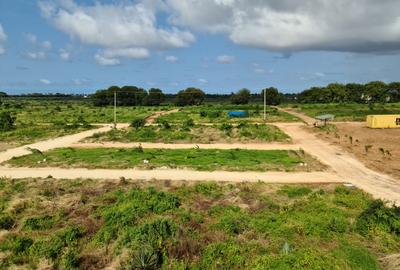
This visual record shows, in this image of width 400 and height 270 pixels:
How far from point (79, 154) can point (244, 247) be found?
17245 mm

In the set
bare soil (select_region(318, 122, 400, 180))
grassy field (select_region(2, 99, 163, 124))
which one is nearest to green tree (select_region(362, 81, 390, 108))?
grassy field (select_region(2, 99, 163, 124))

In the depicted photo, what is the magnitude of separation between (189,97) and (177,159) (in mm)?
74309

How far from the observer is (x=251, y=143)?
3119cm

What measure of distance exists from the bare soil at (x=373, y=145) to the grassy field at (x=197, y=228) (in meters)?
7.56

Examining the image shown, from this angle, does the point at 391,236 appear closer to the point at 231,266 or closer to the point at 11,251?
the point at 231,266

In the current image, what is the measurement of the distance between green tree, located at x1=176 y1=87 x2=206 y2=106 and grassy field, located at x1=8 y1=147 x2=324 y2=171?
69.9 metres

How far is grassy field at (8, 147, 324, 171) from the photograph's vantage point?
21.5m

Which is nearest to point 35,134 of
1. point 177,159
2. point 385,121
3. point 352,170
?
point 177,159

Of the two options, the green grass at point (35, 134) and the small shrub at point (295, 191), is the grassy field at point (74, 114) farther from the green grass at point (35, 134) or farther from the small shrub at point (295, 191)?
the small shrub at point (295, 191)

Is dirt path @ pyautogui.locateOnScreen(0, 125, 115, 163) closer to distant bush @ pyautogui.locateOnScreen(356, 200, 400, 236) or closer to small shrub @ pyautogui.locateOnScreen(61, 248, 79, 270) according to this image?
small shrub @ pyautogui.locateOnScreen(61, 248, 79, 270)

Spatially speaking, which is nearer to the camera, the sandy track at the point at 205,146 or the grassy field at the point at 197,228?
the grassy field at the point at 197,228

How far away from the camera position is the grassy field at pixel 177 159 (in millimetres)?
21531

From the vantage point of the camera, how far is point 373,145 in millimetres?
30328

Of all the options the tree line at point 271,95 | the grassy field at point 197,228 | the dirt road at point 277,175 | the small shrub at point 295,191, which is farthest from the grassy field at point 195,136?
the tree line at point 271,95
